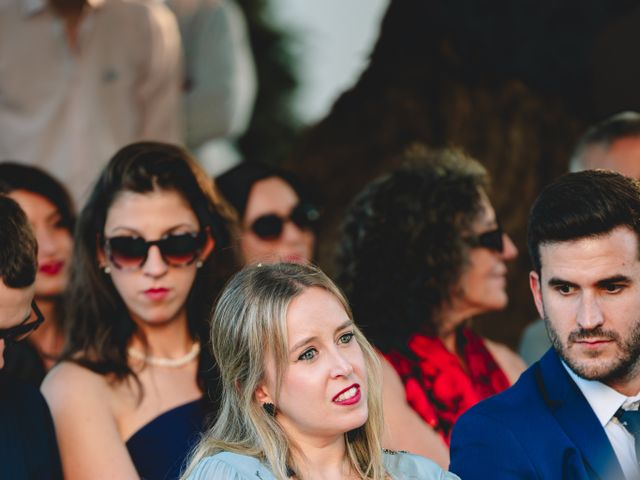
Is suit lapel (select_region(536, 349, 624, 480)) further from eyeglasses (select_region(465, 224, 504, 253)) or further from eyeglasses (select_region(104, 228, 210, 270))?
eyeglasses (select_region(104, 228, 210, 270))

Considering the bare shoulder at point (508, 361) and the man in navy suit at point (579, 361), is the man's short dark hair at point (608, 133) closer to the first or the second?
the bare shoulder at point (508, 361)

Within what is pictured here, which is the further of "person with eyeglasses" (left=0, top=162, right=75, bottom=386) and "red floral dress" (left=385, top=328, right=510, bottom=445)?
"person with eyeglasses" (left=0, top=162, right=75, bottom=386)

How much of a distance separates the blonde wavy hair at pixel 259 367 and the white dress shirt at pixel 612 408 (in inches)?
25.1

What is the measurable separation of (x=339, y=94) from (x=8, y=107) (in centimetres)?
215

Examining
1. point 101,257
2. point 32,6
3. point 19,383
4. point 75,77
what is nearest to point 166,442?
point 19,383

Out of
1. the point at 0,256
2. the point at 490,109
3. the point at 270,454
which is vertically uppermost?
the point at 490,109

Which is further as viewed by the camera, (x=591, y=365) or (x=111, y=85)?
(x=111, y=85)

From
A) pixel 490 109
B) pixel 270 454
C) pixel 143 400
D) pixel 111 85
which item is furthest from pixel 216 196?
pixel 490 109

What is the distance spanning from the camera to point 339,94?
7387mm

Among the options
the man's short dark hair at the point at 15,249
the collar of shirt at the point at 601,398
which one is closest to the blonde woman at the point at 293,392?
the collar of shirt at the point at 601,398

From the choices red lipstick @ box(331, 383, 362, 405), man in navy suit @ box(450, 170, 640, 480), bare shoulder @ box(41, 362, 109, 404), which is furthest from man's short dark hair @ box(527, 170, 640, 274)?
bare shoulder @ box(41, 362, 109, 404)

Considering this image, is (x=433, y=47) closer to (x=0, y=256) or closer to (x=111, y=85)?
(x=111, y=85)

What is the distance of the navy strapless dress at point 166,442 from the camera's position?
173 inches

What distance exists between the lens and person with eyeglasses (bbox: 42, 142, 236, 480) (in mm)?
4359
